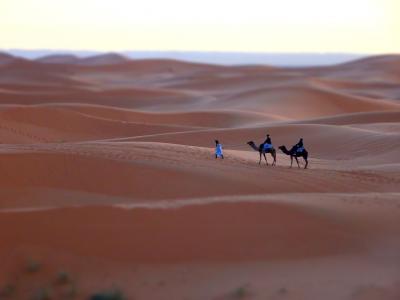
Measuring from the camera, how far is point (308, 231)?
8.41 m

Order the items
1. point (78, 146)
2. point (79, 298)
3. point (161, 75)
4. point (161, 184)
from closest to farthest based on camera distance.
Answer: point (79, 298) < point (161, 184) < point (78, 146) < point (161, 75)

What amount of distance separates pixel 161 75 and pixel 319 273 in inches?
3157

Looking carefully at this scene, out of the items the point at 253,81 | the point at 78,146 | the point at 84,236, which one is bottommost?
the point at 84,236

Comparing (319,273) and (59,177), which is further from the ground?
(59,177)

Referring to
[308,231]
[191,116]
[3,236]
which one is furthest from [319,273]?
[191,116]

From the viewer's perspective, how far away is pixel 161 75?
86.7 metres

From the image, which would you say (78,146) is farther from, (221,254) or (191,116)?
(191,116)

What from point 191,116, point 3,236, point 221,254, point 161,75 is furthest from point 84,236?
point 161,75

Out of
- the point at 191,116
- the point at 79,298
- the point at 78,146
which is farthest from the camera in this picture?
the point at 191,116

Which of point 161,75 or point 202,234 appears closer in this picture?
point 202,234

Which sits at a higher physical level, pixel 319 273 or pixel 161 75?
pixel 161 75

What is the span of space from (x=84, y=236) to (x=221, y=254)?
1.72m

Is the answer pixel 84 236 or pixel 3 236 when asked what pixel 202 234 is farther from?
pixel 3 236

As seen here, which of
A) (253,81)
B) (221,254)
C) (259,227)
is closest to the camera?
(221,254)
